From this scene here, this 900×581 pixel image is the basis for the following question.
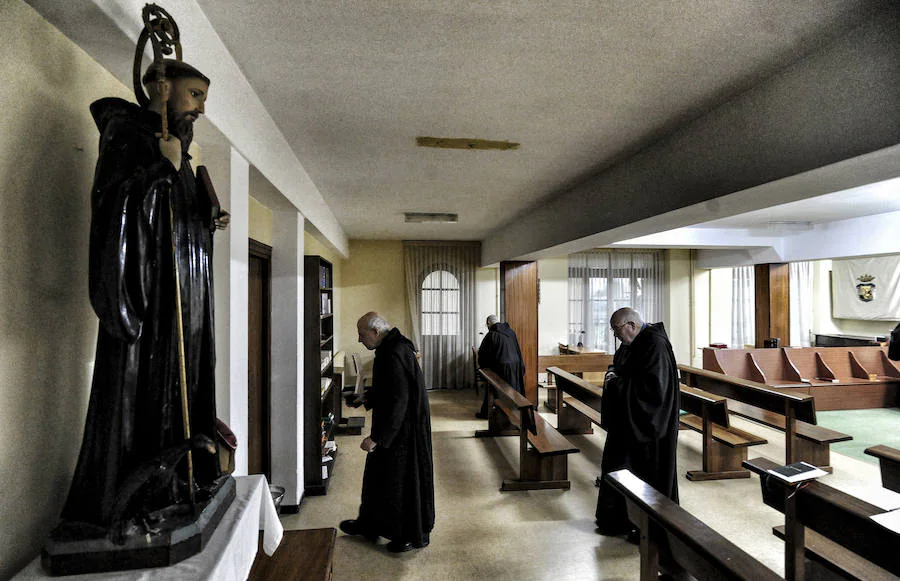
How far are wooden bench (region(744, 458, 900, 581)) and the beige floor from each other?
39 centimetres

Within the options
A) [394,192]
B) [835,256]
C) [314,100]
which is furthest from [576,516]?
[835,256]

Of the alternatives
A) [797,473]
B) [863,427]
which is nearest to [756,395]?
[863,427]

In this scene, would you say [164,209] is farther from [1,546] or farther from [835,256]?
[835,256]

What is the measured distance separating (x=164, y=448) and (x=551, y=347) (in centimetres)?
Result: 810

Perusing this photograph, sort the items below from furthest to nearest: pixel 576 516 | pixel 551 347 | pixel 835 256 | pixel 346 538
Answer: pixel 551 347 → pixel 835 256 → pixel 576 516 → pixel 346 538

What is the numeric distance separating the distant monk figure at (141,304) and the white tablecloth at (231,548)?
93mm

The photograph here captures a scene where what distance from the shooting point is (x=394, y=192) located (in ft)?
12.5

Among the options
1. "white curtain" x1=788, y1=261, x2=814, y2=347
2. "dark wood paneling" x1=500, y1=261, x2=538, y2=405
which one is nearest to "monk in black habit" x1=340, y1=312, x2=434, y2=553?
"dark wood paneling" x1=500, y1=261, x2=538, y2=405

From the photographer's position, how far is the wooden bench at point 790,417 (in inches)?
149

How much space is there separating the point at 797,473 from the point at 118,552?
2.63 metres

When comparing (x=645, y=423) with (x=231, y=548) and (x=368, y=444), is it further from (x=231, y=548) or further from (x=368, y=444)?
(x=231, y=548)

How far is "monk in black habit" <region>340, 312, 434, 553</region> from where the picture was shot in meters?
2.70

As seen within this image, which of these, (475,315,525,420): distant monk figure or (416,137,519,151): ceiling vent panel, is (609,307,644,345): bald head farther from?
(475,315,525,420): distant monk figure

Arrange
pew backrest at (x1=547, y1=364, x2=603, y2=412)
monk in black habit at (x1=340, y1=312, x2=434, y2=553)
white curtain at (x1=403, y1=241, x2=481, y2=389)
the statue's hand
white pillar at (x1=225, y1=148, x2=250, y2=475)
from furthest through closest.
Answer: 1. white curtain at (x1=403, y1=241, x2=481, y2=389)
2. pew backrest at (x1=547, y1=364, x2=603, y2=412)
3. monk in black habit at (x1=340, y1=312, x2=434, y2=553)
4. white pillar at (x1=225, y1=148, x2=250, y2=475)
5. the statue's hand
